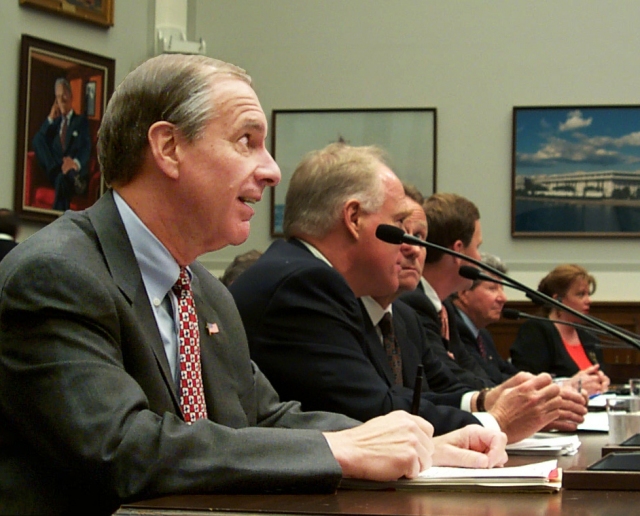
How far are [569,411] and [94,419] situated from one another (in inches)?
73.8

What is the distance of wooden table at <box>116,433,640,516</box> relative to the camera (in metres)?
1.35

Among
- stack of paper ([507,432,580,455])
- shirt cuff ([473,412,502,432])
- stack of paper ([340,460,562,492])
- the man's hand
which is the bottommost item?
stack of paper ([507,432,580,455])

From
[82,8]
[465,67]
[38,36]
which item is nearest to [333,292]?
[38,36]

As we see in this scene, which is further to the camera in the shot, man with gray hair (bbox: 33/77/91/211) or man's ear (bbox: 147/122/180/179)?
man with gray hair (bbox: 33/77/91/211)

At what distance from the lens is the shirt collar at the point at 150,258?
1790 mm

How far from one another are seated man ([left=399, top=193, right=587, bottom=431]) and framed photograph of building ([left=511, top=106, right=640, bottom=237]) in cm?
448

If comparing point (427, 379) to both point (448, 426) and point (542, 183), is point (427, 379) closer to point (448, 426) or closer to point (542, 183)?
point (448, 426)

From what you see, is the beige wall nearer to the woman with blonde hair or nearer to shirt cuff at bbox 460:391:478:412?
the woman with blonde hair

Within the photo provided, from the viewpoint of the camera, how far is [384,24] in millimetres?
9797

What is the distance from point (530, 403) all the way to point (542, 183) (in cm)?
702

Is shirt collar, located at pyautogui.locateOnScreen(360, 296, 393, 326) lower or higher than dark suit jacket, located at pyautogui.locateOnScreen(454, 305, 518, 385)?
higher

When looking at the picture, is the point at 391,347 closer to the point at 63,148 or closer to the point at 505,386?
the point at 505,386

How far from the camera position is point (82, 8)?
808 centimetres

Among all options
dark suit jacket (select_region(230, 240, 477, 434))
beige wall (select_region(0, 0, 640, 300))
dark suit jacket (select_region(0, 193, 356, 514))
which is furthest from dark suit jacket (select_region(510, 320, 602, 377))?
dark suit jacket (select_region(0, 193, 356, 514))
